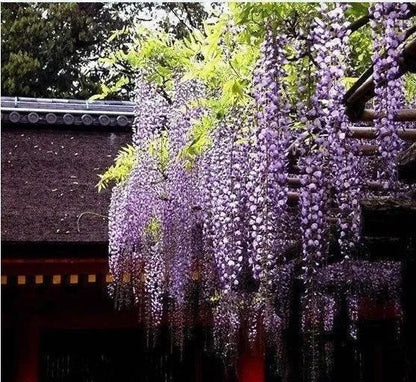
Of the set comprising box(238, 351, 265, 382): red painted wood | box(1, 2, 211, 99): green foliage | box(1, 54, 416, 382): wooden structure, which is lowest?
box(238, 351, 265, 382): red painted wood

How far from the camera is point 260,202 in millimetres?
3604

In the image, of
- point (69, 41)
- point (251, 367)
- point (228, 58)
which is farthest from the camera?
point (69, 41)

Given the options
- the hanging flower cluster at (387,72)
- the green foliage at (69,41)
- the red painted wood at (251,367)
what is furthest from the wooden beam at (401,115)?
the green foliage at (69,41)

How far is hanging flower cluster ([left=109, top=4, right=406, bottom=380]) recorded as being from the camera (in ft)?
10.3

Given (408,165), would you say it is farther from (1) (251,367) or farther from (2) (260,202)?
(1) (251,367)

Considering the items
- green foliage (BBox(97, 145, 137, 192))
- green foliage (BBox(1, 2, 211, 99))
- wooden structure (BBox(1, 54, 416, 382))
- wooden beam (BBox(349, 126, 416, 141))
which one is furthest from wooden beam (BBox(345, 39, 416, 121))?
green foliage (BBox(1, 2, 211, 99))

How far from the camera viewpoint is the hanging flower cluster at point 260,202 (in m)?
3.12

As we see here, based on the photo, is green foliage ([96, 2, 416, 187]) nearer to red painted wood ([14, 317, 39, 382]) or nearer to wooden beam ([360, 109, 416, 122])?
wooden beam ([360, 109, 416, 122])

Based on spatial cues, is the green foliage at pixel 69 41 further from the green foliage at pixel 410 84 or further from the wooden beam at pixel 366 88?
the wooden beam at pixel 366 88

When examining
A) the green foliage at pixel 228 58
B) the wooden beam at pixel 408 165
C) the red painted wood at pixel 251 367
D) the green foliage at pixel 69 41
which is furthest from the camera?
the green foliage at pixel 69 41

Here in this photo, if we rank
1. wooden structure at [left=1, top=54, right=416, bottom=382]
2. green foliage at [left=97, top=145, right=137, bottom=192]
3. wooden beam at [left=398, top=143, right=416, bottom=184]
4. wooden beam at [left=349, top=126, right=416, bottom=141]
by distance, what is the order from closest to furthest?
wooden beam at [left=398, top=143, right=416, bottom=184]
wooden beam at [left=349, top=126, right=416, bottom=141]
green foliage at [left=97, top=145, right=137, bottom=192]
wooden structure at [left=1, top=54, right=416, bottom=382]

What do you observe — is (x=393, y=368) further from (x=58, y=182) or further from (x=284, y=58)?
(x=284, y=58)

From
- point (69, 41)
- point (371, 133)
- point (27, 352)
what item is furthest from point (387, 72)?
Result: point (69, 41)

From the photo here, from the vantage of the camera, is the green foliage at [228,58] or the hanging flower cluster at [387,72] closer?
the hanging flower cluster at [387,72]
